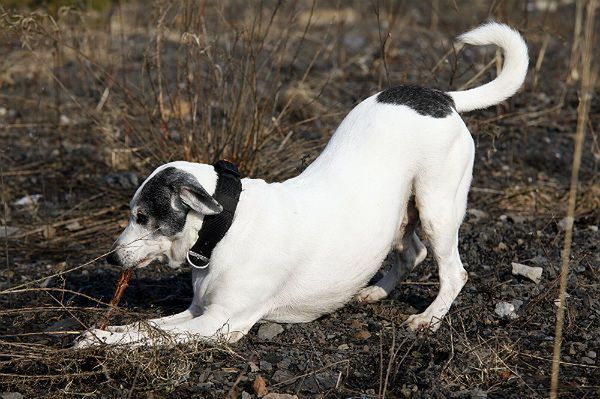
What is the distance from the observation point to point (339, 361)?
426 centimetres

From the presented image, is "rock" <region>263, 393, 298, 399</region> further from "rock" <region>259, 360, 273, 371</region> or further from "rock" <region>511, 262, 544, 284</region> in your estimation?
"rock" <region>511, 262, 544, 284</region>

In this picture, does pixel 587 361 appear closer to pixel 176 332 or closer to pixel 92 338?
pixel 176 332

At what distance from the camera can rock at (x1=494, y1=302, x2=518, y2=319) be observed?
4934mm

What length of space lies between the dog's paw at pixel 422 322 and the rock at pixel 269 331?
68 centimetres

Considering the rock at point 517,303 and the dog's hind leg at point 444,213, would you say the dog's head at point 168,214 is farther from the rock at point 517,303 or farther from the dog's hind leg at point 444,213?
the rock at point 517,303

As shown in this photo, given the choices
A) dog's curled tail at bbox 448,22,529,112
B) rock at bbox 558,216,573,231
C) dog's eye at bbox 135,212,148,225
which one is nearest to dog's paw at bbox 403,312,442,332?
dog's curled tail at bbox 448,22,529,112

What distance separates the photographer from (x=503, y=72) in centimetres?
518

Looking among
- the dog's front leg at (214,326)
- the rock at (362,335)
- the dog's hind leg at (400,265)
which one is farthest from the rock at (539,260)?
the dog's front leg at (214,326)

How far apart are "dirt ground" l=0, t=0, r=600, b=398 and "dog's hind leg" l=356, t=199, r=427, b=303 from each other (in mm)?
79

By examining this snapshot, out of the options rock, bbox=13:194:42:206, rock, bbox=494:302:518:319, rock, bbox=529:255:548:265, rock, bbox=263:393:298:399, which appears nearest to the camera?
rock, bbox=263:393:298:399

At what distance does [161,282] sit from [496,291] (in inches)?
78.9

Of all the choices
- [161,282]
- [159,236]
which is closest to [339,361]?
[159,236]

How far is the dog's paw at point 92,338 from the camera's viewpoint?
424 cm

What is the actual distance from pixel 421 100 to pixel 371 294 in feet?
3.84
